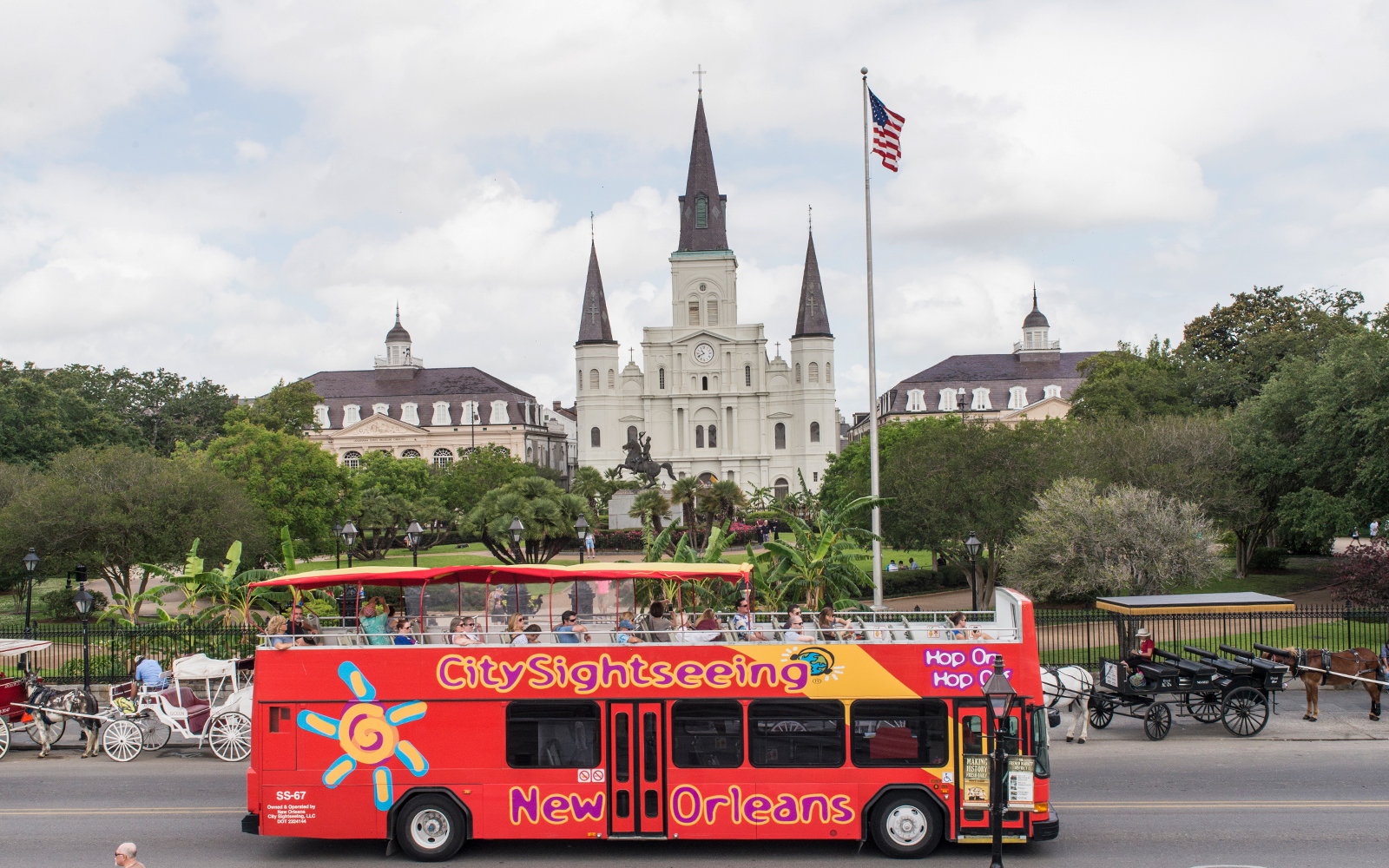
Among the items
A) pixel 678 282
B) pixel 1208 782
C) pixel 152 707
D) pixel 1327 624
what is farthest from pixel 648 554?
pixel 678 282

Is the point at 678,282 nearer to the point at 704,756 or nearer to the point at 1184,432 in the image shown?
the point at 1184,432

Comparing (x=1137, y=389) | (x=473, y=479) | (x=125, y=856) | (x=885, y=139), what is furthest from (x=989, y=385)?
(x=125, y=856)

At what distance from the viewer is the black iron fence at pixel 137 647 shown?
21.3 meters

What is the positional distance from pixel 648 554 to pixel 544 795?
13.6 meters

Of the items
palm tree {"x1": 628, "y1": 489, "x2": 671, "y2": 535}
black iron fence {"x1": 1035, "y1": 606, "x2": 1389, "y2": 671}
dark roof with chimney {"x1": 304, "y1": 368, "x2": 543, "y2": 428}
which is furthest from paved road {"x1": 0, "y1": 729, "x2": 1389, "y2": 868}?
dark roof with chimney {"x1": 304, "y1": 368, "x2": 543, "y2": 428}

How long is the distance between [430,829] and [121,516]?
2544 cm

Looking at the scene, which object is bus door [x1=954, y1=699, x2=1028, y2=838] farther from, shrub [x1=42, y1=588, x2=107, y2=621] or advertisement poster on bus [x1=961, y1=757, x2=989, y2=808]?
shrub [x1=42, y1=588, x2=107, y2=621]

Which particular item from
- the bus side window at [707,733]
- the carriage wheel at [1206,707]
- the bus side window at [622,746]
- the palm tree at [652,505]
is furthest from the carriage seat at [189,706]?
the palm tree at [652,505]

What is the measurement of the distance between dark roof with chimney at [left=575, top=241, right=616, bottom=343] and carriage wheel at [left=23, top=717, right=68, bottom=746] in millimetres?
83864

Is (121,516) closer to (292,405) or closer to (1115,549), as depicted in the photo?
(1115,549)

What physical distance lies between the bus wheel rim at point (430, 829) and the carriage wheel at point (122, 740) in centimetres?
817

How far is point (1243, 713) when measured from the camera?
16.8 m

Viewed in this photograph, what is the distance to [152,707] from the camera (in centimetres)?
1605

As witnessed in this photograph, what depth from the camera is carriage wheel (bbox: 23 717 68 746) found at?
55.7 feet
